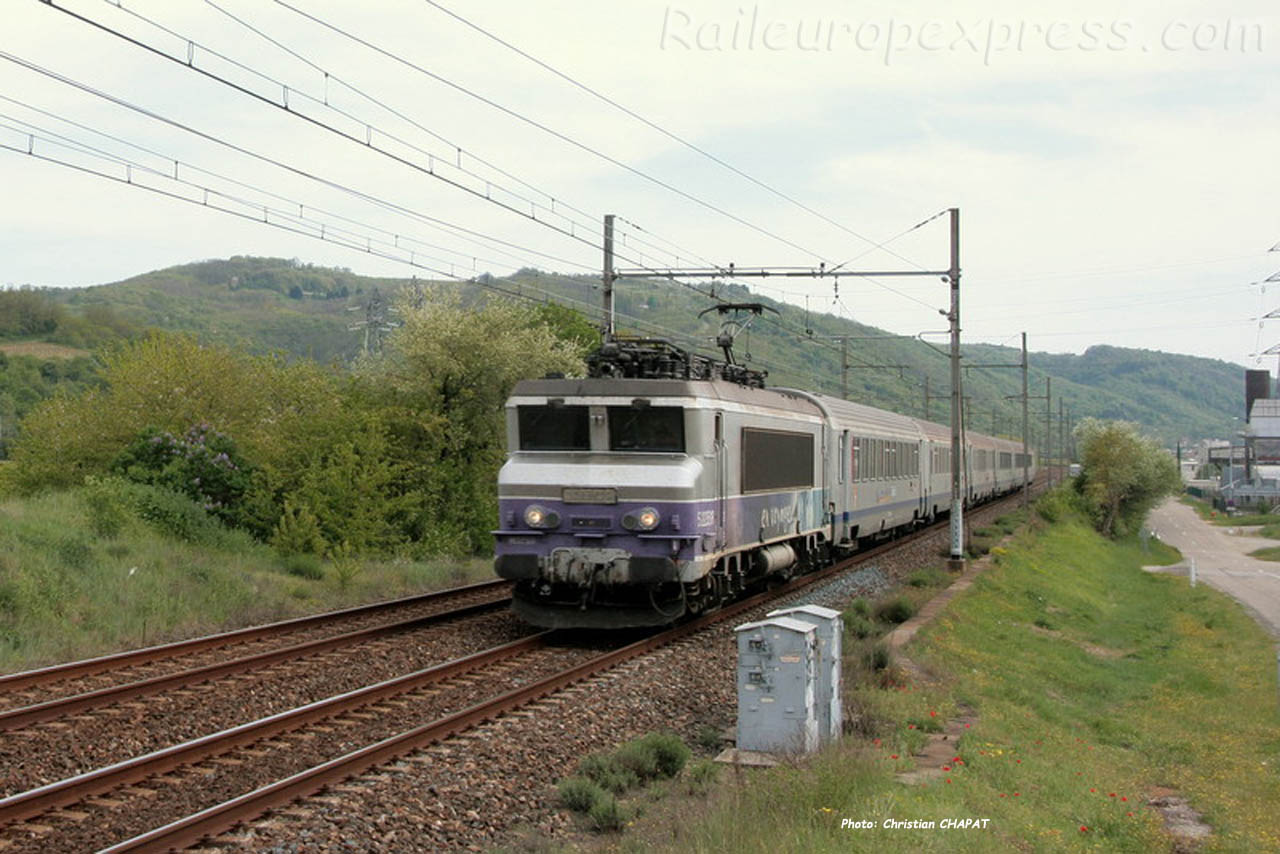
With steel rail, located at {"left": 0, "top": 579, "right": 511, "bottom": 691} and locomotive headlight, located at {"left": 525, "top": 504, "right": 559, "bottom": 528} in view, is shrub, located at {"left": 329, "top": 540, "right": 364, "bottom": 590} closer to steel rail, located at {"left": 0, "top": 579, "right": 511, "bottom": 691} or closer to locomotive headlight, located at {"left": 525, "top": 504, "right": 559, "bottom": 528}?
steel rail, located at {"left": 0, "top": 579, "right": 511, "bottom": 691}

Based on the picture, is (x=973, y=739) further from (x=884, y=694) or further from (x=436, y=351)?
(x=436, y=351)

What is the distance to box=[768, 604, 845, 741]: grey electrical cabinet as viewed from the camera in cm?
1026

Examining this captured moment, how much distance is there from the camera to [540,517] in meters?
15.1

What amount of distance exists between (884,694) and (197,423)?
17.2 m

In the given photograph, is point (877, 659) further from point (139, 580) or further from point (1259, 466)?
point (1259, 466)

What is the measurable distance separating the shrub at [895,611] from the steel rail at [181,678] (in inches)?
265

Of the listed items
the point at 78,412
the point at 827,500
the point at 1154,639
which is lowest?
the point at 1154,639

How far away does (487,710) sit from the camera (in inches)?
429

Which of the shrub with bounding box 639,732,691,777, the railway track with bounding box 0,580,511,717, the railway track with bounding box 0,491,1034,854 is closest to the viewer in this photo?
the railway track with bounding box 0,491,1034,854

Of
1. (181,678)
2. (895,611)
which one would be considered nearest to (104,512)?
(181,678)

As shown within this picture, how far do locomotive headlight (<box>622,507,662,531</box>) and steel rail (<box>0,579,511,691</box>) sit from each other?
14.3 feet

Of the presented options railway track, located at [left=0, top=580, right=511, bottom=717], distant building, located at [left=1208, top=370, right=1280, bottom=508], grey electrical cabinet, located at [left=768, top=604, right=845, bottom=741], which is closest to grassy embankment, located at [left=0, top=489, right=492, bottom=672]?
railway track, located at [left=0, top=580, right=511, bottom=717]

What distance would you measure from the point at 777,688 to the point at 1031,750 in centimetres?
341

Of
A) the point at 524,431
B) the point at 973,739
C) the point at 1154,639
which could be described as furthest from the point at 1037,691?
the point at 1154,639
